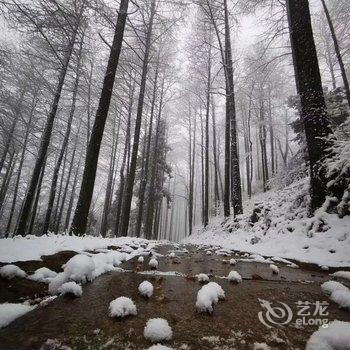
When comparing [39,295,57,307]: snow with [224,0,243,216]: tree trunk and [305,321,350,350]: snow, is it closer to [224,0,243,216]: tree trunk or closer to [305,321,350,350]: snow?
[305,321,350,350]: snow

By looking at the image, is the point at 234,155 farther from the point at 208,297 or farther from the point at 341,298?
the point at 208,297

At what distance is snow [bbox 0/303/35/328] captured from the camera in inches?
41.8

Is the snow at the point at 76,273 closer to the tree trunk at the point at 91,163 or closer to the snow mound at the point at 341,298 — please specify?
the snow mound at the point at 341,298

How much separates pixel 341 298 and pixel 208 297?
31.4 inches

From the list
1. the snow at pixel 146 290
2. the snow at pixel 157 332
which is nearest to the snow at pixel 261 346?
the snow at pixel 157 332

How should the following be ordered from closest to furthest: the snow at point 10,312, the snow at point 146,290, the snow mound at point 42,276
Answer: the snow at point 10,312 < the snow at point 146,290 < the snow mound at point 42,276

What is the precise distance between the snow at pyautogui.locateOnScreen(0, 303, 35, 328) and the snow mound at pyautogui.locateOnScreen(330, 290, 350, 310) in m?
1.66

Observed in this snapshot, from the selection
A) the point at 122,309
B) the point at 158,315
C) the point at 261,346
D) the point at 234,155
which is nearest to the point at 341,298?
the point at 261,346

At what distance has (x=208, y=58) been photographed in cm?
1625

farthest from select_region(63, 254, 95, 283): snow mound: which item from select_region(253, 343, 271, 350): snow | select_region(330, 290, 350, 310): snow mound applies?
select_region(330, 290, 350, 310): snow mound

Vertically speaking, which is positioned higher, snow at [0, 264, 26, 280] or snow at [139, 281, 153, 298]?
snow at [0, 264, 26, 280]

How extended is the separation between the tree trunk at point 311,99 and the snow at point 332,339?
389cm

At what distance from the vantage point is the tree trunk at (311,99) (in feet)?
14.6

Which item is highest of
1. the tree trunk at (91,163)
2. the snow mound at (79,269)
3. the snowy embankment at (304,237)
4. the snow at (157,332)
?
the tree trunk at (91,163)
